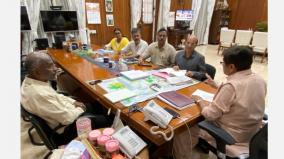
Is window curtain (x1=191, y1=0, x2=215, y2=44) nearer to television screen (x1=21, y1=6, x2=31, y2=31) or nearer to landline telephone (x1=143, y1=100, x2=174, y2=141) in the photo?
television screen (x1=21, y1=6, x2=31, y2=31)

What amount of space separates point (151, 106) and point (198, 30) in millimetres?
7239

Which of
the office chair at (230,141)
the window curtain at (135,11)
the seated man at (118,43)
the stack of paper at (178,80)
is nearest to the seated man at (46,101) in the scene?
the stack of paper at (178,80)

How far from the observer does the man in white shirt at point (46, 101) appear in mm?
1262

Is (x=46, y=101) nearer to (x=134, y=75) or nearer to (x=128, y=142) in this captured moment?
(x=128, y=142)

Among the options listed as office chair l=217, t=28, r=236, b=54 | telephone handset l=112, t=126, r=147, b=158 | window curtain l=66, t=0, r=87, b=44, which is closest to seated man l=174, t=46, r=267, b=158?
telephone handset l=112, t=126, r=147, b=158

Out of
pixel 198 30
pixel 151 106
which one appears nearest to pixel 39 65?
pixel 151 106

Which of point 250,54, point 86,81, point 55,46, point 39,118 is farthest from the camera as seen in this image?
point 55,46

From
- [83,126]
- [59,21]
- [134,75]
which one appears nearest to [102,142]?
[83,126]

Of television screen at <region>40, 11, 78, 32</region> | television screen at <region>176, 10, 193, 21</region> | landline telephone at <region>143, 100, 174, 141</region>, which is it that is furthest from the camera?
television screen at <region>176, 10, 193, 21</region>

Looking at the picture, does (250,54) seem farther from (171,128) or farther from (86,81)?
(86,81)

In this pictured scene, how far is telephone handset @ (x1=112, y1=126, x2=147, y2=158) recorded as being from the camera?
38.6 inches

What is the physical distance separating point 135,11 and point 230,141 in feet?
16.4

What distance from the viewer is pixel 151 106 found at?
3.64 feet

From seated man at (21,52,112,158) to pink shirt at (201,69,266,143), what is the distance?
3.27 feet
